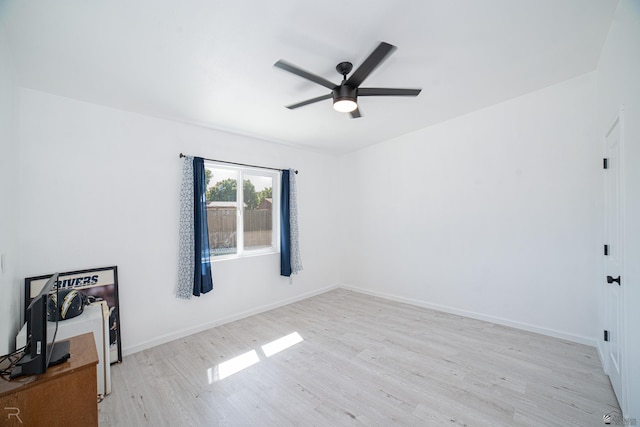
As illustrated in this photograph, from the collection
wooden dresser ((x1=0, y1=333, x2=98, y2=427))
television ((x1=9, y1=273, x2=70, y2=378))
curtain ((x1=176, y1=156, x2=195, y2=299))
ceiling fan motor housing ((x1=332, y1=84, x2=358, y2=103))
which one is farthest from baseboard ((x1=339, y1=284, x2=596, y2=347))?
television ((x1=9, y1=273, x2=70, y2=378))

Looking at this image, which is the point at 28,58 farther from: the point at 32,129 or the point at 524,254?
the point at 524,254

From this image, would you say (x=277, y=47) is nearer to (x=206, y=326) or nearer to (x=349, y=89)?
(x=349, y=89)

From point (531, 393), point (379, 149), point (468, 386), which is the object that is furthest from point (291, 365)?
point (379, 149)

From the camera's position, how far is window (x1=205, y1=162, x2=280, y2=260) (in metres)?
3.71

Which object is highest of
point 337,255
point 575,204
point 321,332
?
point 575,204


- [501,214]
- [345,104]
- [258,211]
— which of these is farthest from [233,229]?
[501,214]

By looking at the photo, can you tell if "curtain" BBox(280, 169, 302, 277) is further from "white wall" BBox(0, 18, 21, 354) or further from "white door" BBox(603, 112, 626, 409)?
"white door" BBox(603, 112, 626, 409)

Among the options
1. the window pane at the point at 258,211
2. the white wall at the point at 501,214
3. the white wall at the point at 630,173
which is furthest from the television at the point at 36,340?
the white wall at the point at 501,214

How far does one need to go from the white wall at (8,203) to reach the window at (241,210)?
5.73 feet

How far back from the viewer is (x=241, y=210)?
398 centimetres

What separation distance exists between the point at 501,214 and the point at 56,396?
13.5 feet

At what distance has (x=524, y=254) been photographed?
312 cm

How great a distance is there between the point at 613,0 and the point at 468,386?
2.86 m

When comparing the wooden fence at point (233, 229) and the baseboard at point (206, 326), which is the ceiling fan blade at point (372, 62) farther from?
the baseboard at point (206, 326)
